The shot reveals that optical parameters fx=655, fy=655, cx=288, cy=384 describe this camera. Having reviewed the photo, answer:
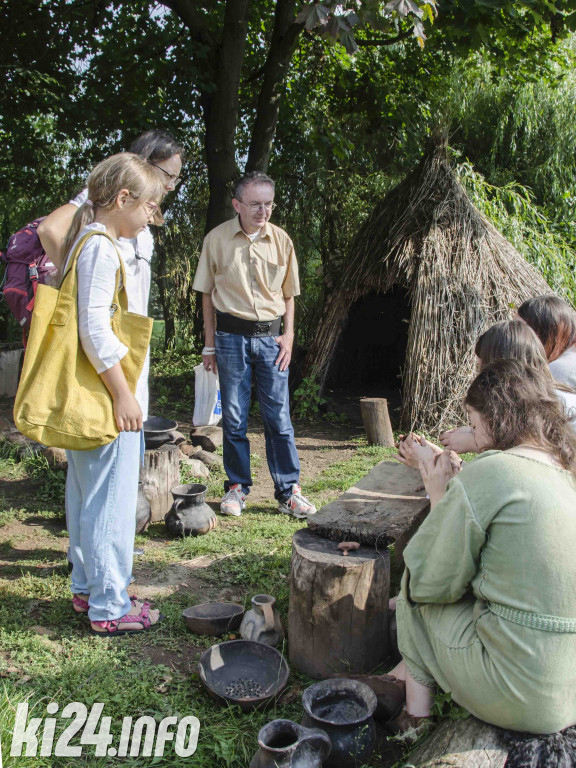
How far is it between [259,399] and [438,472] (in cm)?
195

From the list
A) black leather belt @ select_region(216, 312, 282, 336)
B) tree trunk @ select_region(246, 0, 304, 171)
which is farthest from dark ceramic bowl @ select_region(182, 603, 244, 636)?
tree trunk @ select_region(246, 0, 304, 171)

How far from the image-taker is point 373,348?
367 inches

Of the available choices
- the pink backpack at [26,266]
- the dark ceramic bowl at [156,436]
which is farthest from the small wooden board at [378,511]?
the pink backpack at [26,266]

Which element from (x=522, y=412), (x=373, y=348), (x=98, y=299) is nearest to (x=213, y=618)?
(x=98, y=299)

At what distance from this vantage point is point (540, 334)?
3.22m

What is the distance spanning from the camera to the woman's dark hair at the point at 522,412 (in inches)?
80.6

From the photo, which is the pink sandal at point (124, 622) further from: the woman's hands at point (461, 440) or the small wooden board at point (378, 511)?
the woman's hands at point (461, 440)

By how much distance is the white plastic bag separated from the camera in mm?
5371

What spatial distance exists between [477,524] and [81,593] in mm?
1959

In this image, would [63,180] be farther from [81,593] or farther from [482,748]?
[482,748]

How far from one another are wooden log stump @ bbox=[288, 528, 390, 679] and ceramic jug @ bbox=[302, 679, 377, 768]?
12.8 inches

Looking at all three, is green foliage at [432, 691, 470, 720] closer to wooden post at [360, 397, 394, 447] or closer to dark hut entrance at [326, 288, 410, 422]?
wooden post at [360, 397, 394, 447]

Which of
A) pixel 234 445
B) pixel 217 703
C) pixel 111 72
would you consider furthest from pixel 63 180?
pixel 217 703

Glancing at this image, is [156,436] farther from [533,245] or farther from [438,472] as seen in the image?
[533,245]
